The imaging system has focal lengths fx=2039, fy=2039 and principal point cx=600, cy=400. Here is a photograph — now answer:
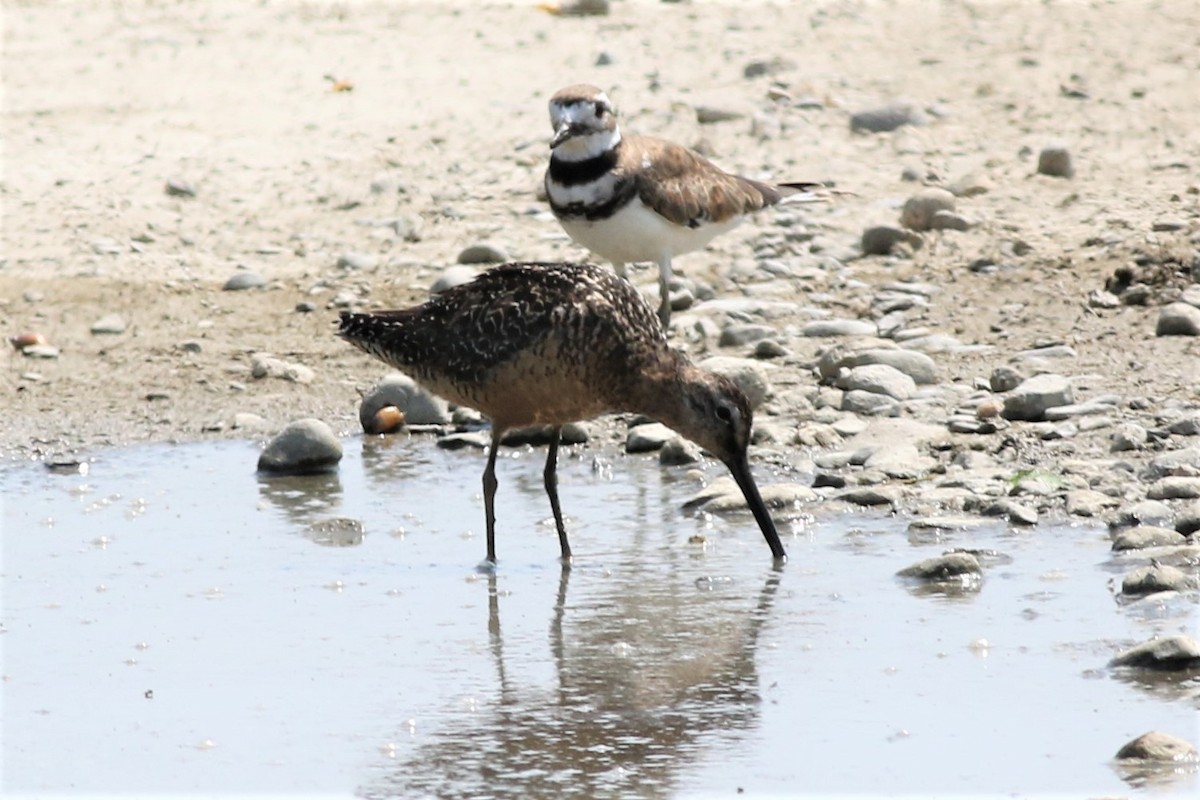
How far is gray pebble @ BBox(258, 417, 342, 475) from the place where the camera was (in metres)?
9.29

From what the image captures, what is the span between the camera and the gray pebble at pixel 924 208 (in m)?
12.3

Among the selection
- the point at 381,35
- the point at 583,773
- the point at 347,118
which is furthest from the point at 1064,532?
the point at 381,35

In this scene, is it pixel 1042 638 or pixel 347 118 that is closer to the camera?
pixel 1042 638

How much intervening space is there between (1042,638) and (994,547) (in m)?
1.12

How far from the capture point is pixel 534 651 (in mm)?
6887

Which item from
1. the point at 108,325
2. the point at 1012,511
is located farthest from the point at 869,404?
the point at 108,325

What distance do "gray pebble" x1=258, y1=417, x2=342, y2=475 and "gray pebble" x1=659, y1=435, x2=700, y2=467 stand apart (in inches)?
59.6

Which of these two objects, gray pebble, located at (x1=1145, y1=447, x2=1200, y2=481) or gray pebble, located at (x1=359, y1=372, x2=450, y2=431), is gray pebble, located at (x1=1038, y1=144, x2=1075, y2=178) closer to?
gray pebble, located at (x1=1145, y1=447, x2=1200, y2=481)

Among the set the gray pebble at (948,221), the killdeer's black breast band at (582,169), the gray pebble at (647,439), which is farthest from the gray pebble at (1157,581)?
the gray pebble at (948,221)

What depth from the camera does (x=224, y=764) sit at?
19.0 feet

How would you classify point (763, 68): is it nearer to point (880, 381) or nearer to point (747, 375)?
point (880, 381)

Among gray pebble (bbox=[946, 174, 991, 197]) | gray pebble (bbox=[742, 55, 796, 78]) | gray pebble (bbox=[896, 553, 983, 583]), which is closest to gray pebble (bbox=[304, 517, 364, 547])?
gray pebble (bbox=[896, 553, 983, 583])

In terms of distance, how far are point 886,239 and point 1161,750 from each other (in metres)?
6.80

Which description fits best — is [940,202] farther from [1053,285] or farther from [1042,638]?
[1042,638]
